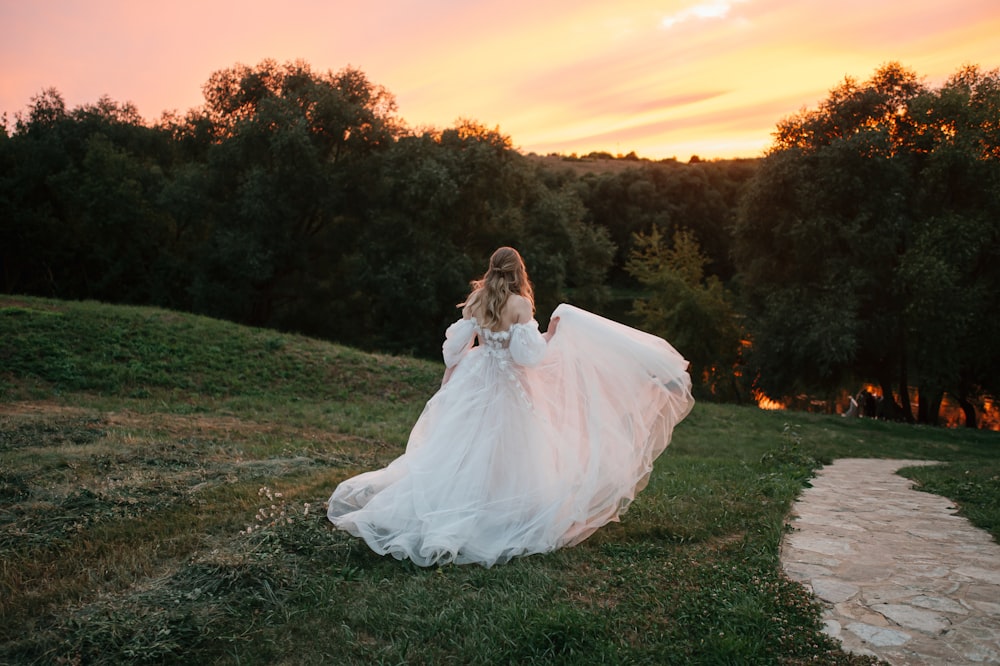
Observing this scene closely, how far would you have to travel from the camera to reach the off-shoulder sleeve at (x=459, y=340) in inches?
261

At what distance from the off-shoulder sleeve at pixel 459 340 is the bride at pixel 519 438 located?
0.01m

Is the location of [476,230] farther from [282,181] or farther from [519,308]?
[519,308]

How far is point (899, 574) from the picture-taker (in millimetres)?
5211

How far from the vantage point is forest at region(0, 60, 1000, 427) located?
21.4 m

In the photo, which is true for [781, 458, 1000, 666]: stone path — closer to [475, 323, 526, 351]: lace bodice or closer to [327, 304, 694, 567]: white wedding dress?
[327, 304, 694, 567]: white wedding dress

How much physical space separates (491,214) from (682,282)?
9389 mm

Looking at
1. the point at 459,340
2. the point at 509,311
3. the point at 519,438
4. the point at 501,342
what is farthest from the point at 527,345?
the point at 519,438

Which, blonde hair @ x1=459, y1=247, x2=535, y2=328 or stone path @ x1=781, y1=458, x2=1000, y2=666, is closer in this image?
stone path @ x1=781, y1=458, x2=1000, y2=666

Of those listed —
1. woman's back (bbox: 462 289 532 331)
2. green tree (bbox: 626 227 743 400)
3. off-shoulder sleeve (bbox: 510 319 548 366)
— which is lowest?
green tree (bbox: 626 227 743 400)

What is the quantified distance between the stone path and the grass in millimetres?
240

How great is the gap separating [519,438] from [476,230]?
2618 cm

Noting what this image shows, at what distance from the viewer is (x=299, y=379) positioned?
1662cm

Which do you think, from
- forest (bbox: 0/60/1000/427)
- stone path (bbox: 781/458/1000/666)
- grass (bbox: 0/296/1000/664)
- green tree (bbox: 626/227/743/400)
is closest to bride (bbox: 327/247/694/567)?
grass (bbox: 0/296/1000/664)

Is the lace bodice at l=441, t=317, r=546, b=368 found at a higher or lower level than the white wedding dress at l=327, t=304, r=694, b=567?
higher
